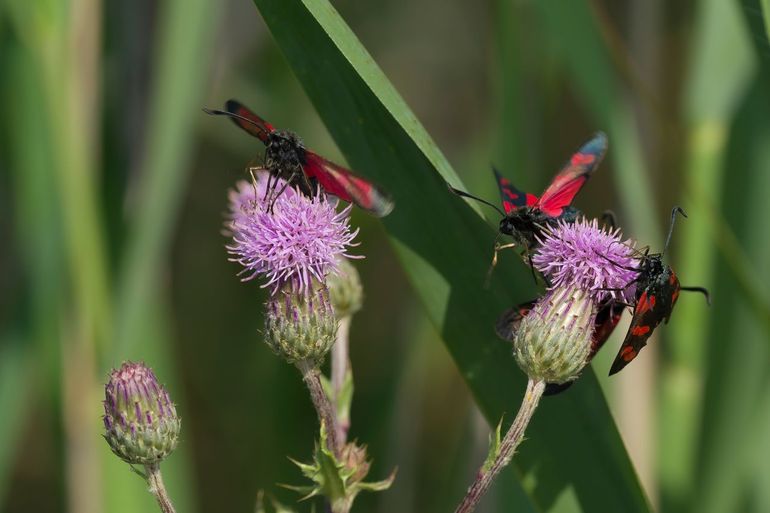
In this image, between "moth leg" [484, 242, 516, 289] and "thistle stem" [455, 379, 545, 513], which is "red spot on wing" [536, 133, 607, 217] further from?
"thistle stem" [455, 379, 545, 513]

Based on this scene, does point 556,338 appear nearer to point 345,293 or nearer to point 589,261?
point 589,261

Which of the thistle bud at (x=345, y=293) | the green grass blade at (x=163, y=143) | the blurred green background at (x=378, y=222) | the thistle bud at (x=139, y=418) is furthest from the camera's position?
the green grass blade at (x=163, y=143)

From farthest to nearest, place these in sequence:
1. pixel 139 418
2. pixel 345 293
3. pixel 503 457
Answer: pixel 345 293 < pixel 139 418 < pixel 503 457

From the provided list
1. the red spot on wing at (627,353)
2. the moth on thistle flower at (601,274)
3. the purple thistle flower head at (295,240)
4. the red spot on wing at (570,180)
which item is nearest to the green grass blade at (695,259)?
the red spot on wing at (570,180)

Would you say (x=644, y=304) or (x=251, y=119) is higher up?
(x=251, y=119)

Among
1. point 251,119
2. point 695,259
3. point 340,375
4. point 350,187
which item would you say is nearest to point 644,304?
point 350,187

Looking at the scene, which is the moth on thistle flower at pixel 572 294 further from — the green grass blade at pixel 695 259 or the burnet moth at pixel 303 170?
the green grass blade at pixel 695 259
